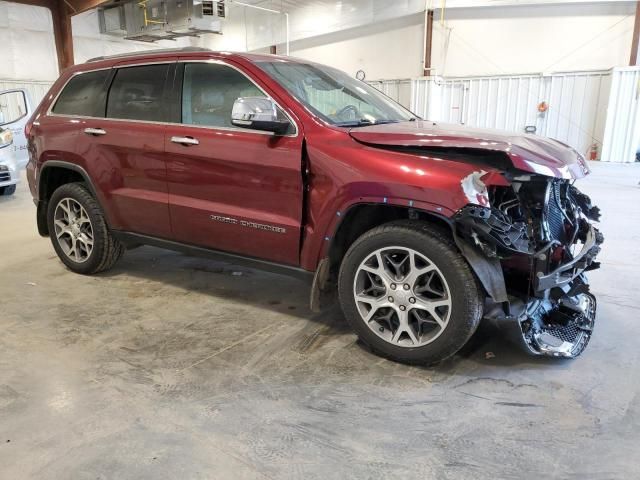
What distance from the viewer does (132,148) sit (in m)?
3.63

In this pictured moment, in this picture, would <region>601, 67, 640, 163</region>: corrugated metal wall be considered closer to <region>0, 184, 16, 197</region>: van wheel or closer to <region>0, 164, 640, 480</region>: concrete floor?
<region>0, 164, 640, 480</region>: concrete floor

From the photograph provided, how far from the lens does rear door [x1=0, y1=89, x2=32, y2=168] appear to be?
24.3 feet

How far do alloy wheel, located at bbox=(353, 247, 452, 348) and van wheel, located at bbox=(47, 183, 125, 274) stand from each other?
2.37m

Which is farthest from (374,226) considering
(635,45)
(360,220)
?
(635,45)

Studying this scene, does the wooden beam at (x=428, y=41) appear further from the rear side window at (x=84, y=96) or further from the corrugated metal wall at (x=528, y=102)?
the rear side window at (x=84, y=96)

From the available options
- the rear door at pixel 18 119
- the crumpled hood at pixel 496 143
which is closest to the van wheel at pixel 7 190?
the rear door at pixel 18 119

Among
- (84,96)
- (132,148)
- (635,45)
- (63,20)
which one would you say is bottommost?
(132,148)

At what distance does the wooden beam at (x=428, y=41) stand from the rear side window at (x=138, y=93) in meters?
11.6

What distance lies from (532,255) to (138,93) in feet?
9.54

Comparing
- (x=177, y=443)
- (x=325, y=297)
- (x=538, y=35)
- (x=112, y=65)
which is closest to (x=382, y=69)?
(x=538, y=35)

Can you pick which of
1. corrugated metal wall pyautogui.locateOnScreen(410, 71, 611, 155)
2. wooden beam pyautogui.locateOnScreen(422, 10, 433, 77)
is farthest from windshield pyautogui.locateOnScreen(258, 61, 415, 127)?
wooden beam pyautogui.locateOnScreen(422, 10, 433, 77)

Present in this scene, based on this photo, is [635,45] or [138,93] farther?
[635,45]

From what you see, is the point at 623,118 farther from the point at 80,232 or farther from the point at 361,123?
the point at 80,232

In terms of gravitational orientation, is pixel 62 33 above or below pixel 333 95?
above
